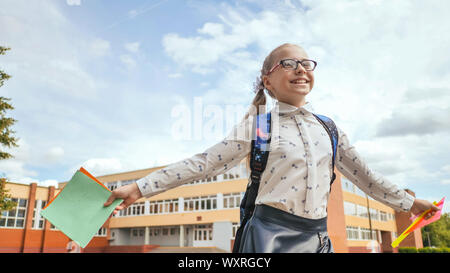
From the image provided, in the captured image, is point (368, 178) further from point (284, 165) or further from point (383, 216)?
point (383, 216)

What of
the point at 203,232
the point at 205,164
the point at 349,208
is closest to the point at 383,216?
the point at 349,208

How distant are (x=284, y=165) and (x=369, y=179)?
2.52 feet

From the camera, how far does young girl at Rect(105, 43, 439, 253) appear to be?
1.80m

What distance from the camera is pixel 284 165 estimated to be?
1.95 m

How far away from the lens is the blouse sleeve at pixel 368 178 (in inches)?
92.5

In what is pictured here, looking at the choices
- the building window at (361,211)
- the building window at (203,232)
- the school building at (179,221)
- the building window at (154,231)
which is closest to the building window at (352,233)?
the school building at (179,221)

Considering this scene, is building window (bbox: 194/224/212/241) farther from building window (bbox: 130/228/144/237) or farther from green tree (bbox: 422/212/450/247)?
green tree (bbox: 422/212/450/247)

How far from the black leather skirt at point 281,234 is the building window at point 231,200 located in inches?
1330

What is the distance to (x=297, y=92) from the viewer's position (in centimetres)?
222

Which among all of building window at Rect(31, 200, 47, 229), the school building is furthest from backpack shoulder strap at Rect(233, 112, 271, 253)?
building window at Rect(31, 200, 47, 229)

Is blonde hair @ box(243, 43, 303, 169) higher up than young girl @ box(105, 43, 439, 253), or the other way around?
blonde hair @ box(243, 43, 303, 169)

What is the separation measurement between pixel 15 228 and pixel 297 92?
41.6 metres
